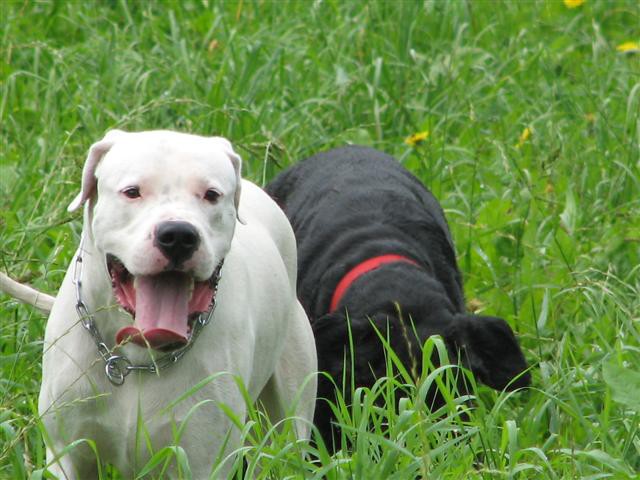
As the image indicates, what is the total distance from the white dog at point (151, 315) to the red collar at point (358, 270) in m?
1.18

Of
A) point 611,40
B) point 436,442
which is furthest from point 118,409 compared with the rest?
point 611,40

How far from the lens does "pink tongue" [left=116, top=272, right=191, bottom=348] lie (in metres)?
3.32

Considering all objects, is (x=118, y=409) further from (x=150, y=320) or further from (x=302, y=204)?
(x=302, y=204)

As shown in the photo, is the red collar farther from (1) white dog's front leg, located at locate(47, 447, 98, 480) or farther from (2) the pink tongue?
(2) the pink tongue

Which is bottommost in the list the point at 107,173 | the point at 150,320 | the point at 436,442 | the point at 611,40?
the point at 611,40

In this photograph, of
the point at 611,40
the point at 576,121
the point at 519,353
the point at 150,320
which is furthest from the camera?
the point at 611,40

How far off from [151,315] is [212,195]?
322 mm

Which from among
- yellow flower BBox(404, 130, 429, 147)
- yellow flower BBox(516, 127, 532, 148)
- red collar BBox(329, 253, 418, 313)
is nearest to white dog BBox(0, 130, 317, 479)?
red collar BBox(329, 253, 418, 313)

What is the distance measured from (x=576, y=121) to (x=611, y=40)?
1.33 m

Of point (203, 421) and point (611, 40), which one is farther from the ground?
point (203, 421)

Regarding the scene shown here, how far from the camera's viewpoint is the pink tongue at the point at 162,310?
332 centimetres

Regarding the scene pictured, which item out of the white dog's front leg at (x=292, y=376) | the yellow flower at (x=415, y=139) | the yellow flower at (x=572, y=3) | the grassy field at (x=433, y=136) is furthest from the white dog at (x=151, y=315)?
the yellow flower at (x=572, y=3)

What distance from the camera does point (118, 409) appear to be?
354 centimetres

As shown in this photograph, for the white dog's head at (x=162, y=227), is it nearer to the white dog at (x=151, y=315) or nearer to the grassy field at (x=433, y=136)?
the white dog at (x=151, y=315)
